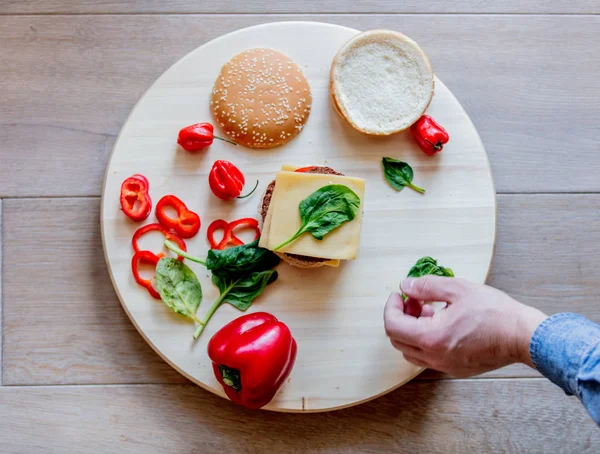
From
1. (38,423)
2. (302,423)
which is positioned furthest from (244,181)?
(38,423)

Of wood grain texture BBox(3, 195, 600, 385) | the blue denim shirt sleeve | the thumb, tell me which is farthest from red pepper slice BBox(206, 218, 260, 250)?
the blue denim shirt sleeve

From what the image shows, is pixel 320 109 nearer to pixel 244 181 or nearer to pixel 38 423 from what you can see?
pixel 244 181

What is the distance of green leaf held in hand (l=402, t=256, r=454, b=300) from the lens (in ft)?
5.89

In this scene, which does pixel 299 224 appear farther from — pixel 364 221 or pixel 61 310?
pixel 61 310

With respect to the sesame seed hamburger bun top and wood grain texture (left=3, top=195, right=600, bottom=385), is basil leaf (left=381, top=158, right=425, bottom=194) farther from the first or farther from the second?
wood grain texture (left=3, top=195, right=600, bottom=385)

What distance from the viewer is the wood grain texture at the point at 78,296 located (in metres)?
1.93

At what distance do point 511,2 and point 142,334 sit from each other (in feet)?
5.46

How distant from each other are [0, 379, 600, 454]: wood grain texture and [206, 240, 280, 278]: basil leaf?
45cm

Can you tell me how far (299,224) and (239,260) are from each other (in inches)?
8.5

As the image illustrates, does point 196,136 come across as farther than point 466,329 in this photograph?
Yes

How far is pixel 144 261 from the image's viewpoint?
1.81m

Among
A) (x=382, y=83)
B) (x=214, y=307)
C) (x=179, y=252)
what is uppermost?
(x=382, y=83)

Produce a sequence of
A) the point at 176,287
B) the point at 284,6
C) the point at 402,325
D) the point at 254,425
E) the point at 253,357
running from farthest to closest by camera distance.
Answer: the point at 284,6 → the point at 254,425 → the point at 176,287 → the point at 253,357 → the point at 402,325

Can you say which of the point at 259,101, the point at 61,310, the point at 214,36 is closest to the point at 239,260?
the point at 259,101
